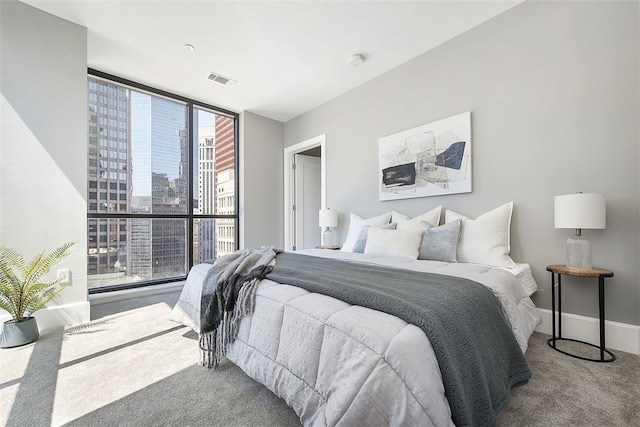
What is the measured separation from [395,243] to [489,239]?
0.74m

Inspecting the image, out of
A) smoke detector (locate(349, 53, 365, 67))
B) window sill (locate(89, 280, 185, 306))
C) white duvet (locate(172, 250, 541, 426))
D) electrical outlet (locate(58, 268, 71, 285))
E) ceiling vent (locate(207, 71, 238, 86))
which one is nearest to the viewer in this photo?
white duvet (locate(172, 250, 541, 426))

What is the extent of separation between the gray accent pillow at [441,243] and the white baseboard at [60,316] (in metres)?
3.10

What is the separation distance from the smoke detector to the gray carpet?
3077mm

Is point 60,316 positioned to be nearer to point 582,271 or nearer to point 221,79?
point 221,79

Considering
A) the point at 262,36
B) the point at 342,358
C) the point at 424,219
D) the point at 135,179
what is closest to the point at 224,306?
the point at 342,358

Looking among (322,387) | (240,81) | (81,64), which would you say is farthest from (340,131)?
(322,387)

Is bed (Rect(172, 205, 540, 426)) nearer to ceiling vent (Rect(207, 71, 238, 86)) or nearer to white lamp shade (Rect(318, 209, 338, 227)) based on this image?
white lamp shade (Rect(318, 209, 338, 227))

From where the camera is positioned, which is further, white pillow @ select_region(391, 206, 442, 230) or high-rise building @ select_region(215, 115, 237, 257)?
high-rise building @ select_region(215, 115, 237, 257)

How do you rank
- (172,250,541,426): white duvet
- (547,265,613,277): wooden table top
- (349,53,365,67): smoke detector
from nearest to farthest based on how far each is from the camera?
(172,250,541,426): white duvet < (547,265,613,277): wooden table top < (349,53,365,67): smoke detector

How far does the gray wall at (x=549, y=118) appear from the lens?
1.89 meters

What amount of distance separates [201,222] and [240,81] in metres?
2.09

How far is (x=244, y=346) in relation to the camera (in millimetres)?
1521

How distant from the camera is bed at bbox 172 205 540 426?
0.91 m

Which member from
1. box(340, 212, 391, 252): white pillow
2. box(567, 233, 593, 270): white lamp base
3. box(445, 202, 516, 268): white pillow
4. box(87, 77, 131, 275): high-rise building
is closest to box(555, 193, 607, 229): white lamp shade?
box(567, 233, 593, 270): white lamp base
